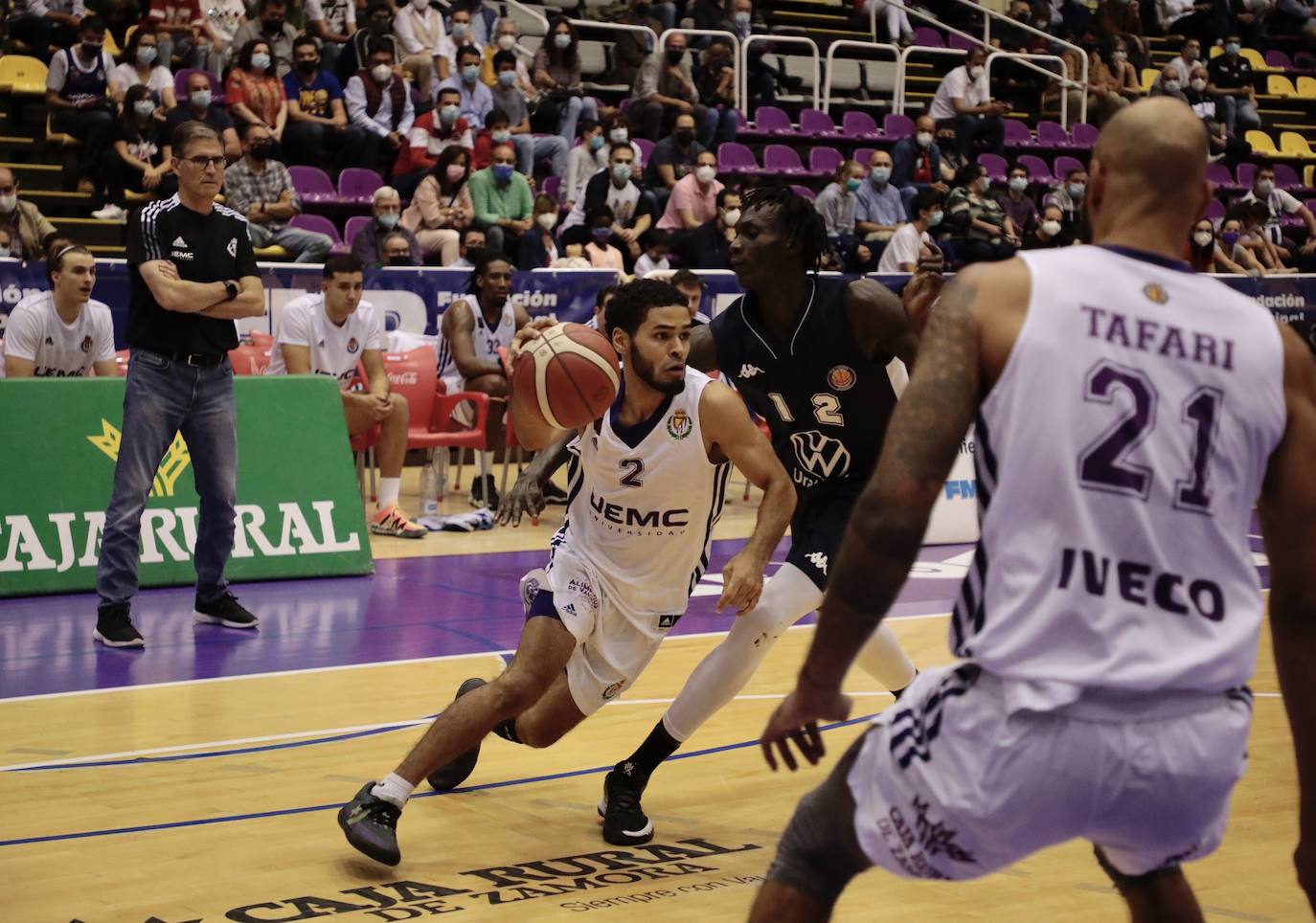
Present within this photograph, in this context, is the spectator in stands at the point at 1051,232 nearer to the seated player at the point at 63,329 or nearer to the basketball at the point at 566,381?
the seated player at the point at 63,329

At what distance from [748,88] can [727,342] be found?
15156 millimetres

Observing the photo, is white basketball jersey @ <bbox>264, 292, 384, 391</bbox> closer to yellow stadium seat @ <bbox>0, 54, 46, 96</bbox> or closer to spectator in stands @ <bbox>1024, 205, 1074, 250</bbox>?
yellow stadium seat @ <bbox>0, 54, 46, 96</bbox>

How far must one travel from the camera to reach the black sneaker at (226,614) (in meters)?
7.70

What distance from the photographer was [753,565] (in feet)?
14.1

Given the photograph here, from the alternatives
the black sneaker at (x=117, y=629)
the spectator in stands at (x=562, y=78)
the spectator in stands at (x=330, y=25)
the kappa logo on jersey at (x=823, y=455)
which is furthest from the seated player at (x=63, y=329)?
the spectator in stands at (x=562, y=78)

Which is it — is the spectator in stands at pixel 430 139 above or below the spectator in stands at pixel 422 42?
below

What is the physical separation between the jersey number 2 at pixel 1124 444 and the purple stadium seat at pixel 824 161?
1663 cm

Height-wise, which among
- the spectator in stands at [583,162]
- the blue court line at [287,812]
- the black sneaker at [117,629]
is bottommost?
the blue court line at [287,812]

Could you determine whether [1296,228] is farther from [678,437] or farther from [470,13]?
[678,437]

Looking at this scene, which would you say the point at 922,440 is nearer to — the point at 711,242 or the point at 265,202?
the point at 265,202

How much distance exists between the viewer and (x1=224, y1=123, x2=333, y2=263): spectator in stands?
1328cm

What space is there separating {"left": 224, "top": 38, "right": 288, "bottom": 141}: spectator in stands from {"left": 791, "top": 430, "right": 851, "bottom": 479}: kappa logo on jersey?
33.3 feet

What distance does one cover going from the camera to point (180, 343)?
7133 millimetres

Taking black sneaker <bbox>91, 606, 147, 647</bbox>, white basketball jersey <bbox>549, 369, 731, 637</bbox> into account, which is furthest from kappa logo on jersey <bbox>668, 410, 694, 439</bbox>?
black sneaker <bbox>91, 606, 147, 647</bbox>
